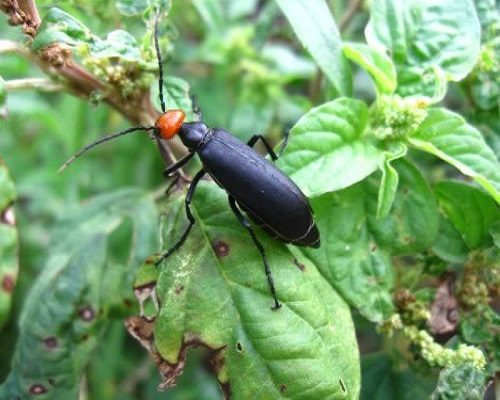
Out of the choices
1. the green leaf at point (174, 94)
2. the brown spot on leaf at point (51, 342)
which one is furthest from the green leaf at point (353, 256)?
the brown spot on leaf at point (51, 342)

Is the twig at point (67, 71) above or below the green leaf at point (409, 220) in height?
above

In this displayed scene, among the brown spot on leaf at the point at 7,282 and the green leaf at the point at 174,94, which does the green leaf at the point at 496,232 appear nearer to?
the green leaf at the point at 174,94

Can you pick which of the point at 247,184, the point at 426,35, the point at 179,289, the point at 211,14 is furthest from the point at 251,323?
the point at 211,14

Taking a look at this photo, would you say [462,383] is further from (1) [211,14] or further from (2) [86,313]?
(1) [211,14]

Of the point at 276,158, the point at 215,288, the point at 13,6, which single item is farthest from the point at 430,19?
the point at 13,6

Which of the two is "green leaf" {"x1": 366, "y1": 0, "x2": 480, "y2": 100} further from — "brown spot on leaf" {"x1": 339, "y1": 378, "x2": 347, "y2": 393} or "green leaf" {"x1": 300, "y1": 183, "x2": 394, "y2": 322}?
"brown spot on leaf" {"x1": 339, "y1": 378, "x2": 347, "y2": 393}

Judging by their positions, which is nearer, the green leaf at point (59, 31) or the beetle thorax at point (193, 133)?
the green leaf at point (59, 31)
